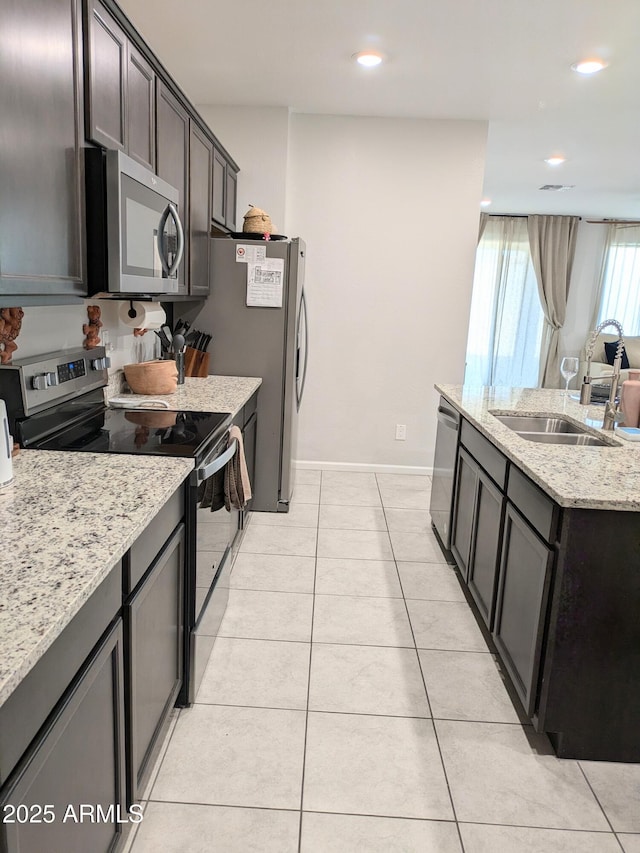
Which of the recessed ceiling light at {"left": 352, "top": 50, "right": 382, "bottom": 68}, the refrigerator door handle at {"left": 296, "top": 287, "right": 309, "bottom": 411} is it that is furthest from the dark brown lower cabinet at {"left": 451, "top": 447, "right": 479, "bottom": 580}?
the recessed ceiling light at {"left": 352, "top": 50, "right": 382, "bottom": 68}

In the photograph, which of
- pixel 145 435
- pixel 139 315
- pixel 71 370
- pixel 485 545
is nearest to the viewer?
pixel 145 435

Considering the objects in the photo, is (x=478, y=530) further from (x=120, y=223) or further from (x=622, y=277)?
(x=622, y=277)

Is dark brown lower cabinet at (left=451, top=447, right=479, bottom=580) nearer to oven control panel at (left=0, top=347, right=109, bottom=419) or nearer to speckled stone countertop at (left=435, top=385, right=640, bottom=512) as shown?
speckled stone countertop at (left=435, top=385, right=640, bottom=512)

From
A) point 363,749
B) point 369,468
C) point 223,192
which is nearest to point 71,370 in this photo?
point 363,749

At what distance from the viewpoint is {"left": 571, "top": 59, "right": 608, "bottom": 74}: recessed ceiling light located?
321cm

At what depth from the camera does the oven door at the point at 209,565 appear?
2025 millimetres

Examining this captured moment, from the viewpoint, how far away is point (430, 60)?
3.33 metres

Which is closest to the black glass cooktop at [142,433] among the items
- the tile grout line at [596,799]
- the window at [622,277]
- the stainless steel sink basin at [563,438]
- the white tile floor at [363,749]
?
the white tile floor at [363,749]

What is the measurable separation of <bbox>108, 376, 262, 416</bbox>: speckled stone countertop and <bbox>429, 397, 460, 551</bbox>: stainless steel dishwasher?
3.47 ft

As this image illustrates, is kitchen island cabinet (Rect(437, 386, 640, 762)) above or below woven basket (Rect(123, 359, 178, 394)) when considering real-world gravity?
below

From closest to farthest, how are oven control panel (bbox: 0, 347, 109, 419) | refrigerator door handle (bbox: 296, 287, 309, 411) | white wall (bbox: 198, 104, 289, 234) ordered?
oven control panel (bbox: 0, 347, 109, 419), refrigerator door handle (bbox: 296, 287, 309, 411), white wall (bbox: 198, 104, 289, 234)

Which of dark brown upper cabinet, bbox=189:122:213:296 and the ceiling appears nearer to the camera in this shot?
the ceiling

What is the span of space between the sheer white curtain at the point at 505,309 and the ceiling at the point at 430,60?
133 inches

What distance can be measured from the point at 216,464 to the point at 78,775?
108 cm
